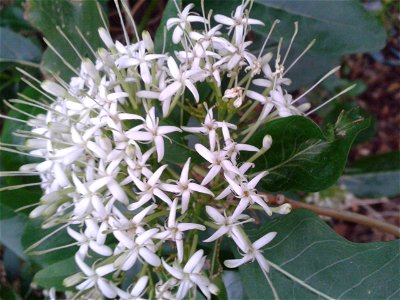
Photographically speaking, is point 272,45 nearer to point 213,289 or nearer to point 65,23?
point 65,23

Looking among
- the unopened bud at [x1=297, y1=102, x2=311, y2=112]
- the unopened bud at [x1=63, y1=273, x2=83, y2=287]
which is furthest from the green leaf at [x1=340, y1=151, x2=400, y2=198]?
the unopened bud at [x1=63, y1=273, x2=83, y2=287]

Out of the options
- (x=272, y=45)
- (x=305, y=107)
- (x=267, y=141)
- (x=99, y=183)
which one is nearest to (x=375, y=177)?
(x=272, y=45)

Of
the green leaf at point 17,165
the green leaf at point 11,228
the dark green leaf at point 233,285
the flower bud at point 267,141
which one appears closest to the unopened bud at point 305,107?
the flower bud at point 267,141

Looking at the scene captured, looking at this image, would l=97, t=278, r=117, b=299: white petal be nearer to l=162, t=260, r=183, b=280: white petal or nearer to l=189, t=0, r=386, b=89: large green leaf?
l=162, t=260, r=183, b=280: white petal

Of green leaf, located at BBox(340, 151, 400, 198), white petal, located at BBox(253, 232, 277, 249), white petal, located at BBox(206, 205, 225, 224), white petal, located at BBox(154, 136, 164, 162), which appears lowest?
green leaf, located at BBox(340, 151, 400, 198)

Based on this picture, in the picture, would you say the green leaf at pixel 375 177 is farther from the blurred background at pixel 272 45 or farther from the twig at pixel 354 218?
the twig at pixel 354 218

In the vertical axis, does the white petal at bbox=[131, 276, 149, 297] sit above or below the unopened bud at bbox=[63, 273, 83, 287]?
below
